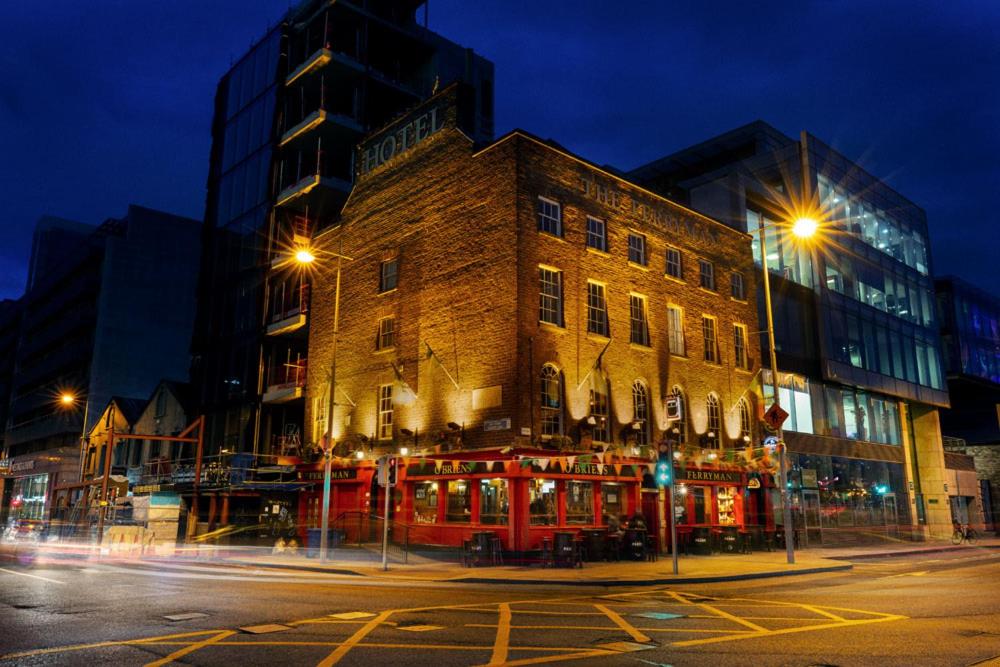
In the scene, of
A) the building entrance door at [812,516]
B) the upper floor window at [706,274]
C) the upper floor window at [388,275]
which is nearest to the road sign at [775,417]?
the upper floor window at [706,274]

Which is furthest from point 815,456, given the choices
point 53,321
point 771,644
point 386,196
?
point 53,321

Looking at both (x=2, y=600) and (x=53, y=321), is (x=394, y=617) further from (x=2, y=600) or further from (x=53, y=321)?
(x=53, y=321)

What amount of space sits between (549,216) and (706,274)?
998 centimetres

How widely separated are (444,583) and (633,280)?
50.6 ft

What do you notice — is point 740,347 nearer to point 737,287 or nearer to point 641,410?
point 737,287

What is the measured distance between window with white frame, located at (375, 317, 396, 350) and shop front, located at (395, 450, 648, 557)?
5155 mm

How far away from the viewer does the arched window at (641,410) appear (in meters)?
27.8

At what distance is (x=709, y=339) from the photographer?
32.7 m

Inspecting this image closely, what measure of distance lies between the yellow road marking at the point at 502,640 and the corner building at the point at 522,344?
11.2 meters

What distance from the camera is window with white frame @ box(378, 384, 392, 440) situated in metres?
28.7

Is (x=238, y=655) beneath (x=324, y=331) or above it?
beneath

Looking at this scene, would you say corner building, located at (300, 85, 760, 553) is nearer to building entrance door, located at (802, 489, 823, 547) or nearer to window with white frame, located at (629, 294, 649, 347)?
window with white frame, located at (629, 294, 649, 347)

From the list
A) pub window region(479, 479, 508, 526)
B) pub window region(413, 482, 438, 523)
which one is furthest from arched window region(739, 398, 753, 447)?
pub window region(413, 482, 438, 523)

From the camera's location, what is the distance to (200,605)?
1233 cm
